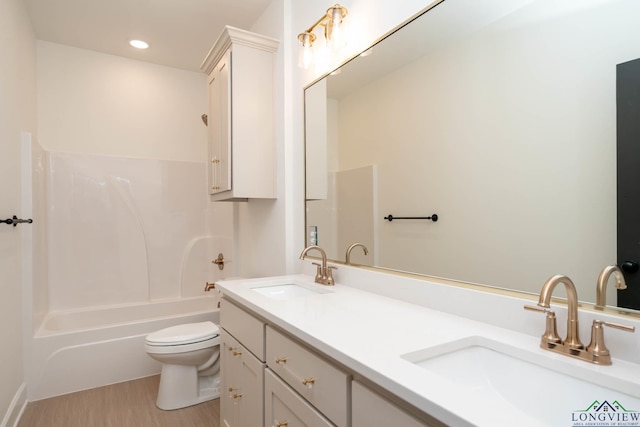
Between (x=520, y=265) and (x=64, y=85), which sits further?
(x=64, y=85)

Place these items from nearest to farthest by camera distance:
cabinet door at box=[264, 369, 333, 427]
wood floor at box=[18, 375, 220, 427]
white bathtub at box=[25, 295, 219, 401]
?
1. cabinet door at box=[264, 369, 333, 427]
2. wood floor at box=[18, 375, 220, 427]
3. white bathtub at box=[25, 295, 219, 401]

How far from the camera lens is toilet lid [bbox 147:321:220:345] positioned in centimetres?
214

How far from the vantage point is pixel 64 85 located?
2.95 m

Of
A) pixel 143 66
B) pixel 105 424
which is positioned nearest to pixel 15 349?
pixel 105 424

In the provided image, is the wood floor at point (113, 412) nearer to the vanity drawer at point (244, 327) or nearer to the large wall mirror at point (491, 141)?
the vanity drawer at point (244, 327)

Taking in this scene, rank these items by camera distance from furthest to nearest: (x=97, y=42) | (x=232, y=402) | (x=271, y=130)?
(x=97, y=42)
(x=271, y=130)
(x=232, y=402)

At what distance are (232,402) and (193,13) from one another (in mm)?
2554

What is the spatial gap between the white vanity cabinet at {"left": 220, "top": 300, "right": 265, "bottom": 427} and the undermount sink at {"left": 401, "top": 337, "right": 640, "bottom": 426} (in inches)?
27.7

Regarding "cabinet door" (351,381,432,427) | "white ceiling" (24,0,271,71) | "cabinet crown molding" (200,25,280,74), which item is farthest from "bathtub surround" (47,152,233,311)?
"cabinet door" (351,381,432,427)

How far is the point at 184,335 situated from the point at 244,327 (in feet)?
3.18

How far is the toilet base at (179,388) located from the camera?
85.8 inches

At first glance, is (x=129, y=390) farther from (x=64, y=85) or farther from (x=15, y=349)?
(x=64, y=85)

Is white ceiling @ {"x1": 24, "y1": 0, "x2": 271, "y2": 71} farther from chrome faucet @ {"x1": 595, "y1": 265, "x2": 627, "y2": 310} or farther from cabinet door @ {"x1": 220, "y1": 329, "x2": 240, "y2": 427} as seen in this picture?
chrome faucet @ {"x1": 595, "y1": 265, "x2": 627, "y2": 310}

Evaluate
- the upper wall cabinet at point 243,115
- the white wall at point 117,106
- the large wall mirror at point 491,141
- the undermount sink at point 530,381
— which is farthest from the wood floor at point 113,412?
the white wall at point 117,106
